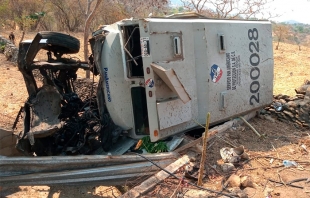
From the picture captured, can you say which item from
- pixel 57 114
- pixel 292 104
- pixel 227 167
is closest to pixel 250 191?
pixel 227 167

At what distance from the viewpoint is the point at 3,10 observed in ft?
72.0

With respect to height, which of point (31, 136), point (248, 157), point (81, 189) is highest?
point (31, 136)

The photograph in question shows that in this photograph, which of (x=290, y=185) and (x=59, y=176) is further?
(x=290, y=185)

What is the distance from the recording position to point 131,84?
197 inches

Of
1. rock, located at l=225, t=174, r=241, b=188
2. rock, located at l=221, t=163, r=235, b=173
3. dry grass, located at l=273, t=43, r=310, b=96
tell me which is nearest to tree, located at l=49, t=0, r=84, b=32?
dry grass, located at l=273, t=43, r=310, b=96

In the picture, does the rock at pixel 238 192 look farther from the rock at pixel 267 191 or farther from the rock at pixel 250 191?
the rock at pixel 267 191

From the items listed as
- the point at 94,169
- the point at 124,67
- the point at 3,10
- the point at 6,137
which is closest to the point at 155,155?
the point at 94,169

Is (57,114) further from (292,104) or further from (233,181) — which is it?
(292,104)

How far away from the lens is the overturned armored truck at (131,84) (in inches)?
186

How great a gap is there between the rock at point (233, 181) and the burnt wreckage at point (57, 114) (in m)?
1.69

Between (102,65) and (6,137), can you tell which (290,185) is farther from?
(6,137)

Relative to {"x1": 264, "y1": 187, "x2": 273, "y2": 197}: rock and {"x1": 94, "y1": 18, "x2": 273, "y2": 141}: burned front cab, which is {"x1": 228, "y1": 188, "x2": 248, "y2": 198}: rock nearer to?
{"x1": 264, "y1": 187, "x2": 273, "y2": 197}: rock

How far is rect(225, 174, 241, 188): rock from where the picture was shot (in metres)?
4.19

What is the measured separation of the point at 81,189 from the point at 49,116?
119 cm
